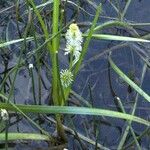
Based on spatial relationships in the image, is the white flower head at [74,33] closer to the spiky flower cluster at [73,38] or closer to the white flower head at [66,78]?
the spiky flower cluster at [73,38]

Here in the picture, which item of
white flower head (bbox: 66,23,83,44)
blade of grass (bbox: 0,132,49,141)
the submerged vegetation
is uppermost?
white flower head (bbox: 66,23,83,44)

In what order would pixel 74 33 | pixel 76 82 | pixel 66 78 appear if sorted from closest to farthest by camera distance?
pixel 74 33, pixel 66 78, pixel 76 82

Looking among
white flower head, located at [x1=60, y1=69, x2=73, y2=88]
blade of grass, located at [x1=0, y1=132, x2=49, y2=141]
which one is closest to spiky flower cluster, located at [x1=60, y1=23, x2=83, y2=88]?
white flower head, located at [x1=60, y1=69, x2=73, y2=88]

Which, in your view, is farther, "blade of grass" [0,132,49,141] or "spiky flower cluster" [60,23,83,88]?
"blade of grass" [0,132,49,141]

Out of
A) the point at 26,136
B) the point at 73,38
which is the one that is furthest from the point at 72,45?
the point at 26,136

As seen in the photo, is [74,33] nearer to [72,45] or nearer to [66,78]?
[72,45]

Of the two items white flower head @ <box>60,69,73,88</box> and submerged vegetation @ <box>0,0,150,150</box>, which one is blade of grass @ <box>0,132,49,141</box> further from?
white flower head @ <box>60,69,73,88</box>

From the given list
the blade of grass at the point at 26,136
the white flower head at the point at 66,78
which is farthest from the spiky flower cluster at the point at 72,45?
the blade of grass at the point at 26,136

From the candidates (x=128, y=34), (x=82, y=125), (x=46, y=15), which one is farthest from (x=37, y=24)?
(x=82, y=125)
